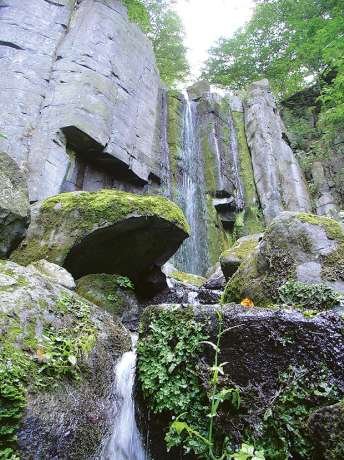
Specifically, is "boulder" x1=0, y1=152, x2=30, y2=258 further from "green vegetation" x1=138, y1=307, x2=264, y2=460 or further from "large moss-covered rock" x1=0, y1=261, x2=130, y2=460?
"green vegetation" x1=138, y1=307, x2=264, y2=460

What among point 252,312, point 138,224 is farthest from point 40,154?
point 252,312

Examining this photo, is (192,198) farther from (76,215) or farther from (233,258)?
(76,215)

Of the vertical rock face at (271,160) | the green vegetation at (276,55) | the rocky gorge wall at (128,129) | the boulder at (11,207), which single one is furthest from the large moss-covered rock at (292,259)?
the green vegetation at (276,55)

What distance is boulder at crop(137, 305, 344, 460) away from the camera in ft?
8.09

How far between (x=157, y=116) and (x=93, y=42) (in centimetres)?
324

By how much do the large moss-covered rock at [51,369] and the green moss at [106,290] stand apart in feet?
6.44

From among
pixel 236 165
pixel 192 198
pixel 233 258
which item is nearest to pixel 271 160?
pixel 236 165

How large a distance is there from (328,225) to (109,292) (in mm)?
3296

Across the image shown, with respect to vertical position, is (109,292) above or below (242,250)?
below

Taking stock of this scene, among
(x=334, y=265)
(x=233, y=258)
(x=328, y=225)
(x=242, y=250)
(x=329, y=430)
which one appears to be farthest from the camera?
(x=242, y=250)

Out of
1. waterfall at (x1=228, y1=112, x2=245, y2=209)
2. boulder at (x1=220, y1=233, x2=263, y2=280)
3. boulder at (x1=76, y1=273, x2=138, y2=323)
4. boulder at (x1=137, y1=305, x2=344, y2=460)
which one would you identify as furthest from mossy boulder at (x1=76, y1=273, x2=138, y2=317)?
waterfall at (x1=228, y1=112, x2=245, y2=209)

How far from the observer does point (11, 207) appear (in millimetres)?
4094

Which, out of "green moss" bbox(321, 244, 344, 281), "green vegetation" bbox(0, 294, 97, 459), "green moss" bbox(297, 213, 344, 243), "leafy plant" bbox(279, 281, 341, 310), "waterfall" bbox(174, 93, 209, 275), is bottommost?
"green vegetation" bbox(0, 294, 97, 459)

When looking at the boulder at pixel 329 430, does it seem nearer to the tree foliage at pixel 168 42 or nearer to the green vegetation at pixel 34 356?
the green vegetation at pixel 34 356
